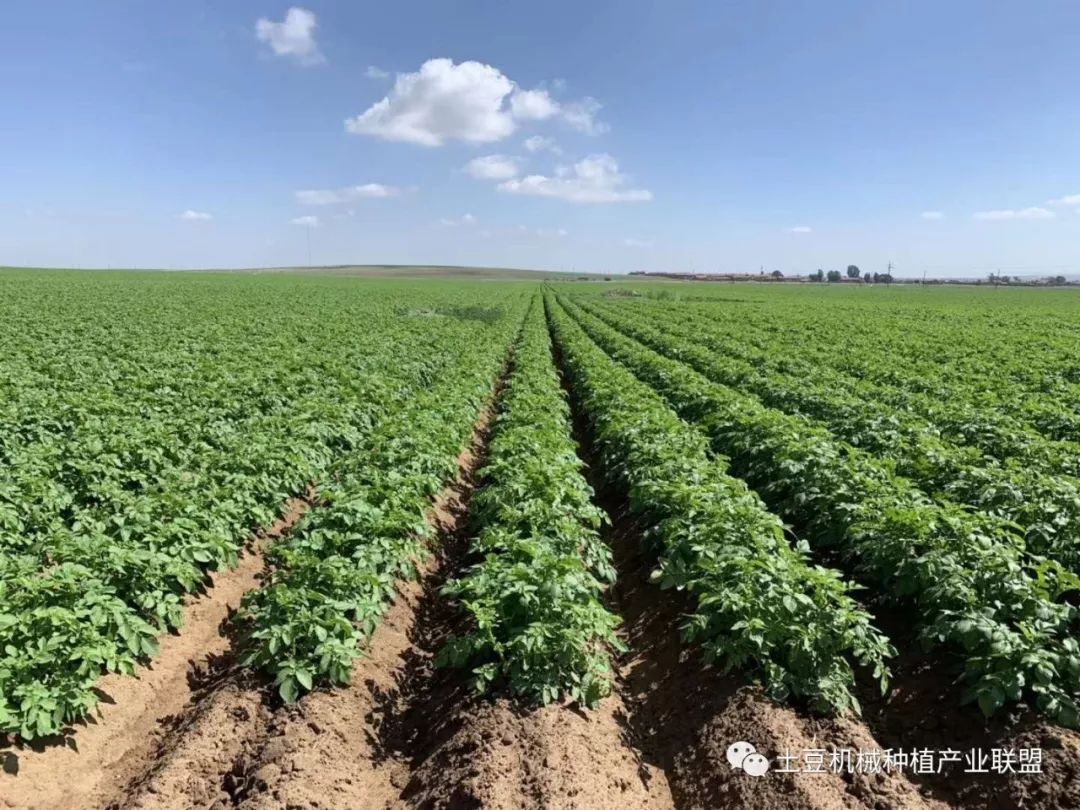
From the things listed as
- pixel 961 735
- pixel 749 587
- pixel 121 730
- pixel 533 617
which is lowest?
pixel 121 730

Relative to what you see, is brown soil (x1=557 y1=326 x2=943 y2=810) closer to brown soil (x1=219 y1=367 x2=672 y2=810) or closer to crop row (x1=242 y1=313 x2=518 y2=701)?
brown soil (x1=219 y1=367 x2=672 y2=810)

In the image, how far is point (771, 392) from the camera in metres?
15.2

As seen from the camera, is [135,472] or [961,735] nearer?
[961,735]

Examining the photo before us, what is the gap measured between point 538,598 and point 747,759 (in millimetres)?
1885

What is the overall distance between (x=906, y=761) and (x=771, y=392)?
1156 centimetres

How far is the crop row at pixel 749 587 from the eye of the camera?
4.78 meters

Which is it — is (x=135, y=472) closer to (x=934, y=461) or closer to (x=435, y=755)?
(x=435, y=755)

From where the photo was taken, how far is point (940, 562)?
17.5ft

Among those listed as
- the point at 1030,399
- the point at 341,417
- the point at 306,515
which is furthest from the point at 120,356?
the point at 1030,399

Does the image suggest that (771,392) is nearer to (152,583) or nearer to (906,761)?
(906,761)

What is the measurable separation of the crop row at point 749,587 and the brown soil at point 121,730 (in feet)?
14.1

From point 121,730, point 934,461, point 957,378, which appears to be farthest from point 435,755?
point 957,378

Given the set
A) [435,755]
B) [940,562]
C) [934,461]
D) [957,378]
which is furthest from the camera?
[957,378]

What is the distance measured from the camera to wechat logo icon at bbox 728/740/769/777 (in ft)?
14.1
